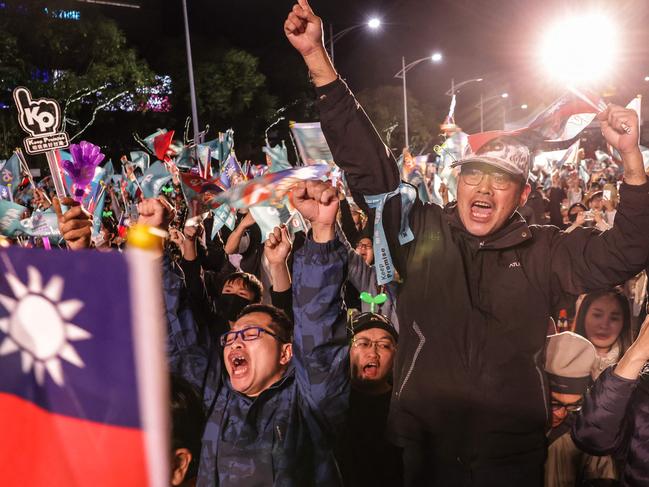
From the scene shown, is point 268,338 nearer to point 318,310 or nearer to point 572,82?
point 318,310

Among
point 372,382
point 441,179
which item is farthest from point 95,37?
point 372,382

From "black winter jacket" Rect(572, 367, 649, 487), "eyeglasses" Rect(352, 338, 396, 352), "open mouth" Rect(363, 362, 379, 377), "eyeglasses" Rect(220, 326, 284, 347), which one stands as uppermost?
"eyeglasses" Rect(220, 326, 284, 347)

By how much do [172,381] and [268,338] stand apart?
0.46 meters

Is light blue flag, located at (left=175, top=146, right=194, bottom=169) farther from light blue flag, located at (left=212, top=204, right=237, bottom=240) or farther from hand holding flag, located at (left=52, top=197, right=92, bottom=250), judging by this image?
hand holding flag, located at (left=52, top=197, right=92, bottom=250)

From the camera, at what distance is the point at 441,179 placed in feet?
26.2

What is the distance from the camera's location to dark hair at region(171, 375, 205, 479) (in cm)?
253

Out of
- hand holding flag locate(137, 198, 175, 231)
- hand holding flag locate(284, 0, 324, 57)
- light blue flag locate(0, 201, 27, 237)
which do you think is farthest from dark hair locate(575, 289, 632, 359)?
light blue flag locate(0, 201, 27, 237)

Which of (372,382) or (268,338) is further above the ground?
(268,338)

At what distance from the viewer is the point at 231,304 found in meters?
4.02

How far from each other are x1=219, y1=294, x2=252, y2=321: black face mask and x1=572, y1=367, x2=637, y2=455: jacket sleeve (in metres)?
1.93

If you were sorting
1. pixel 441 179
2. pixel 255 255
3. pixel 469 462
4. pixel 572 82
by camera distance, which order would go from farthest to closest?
pixel 441 179 → pixel 255 255 → pixel 572 82 → pixel 469 462

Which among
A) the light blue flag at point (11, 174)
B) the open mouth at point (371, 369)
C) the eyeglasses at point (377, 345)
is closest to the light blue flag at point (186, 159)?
the light blue flag at point (11, 174)

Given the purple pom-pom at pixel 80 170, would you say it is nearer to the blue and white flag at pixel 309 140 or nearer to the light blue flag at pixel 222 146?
the light blue flag at pixel 222 146

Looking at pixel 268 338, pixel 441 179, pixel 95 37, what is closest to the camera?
pixel 268 338
